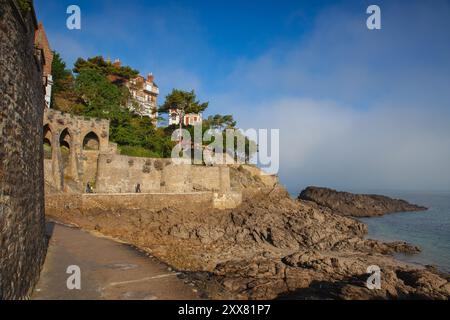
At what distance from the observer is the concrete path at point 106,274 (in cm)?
706

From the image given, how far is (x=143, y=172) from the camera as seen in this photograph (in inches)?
1000

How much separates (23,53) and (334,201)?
149 feet

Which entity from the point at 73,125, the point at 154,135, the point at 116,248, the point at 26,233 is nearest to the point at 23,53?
the point at 26,233

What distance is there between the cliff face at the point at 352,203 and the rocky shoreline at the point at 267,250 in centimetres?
1716

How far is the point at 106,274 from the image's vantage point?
27.6 feet

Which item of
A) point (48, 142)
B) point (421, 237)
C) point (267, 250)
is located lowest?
point (421, 237)

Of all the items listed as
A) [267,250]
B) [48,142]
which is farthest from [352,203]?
[48,142]

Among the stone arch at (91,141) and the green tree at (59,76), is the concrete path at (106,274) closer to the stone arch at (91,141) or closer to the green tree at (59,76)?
the stone arch at (91,141)

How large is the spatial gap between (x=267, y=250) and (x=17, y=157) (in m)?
14.5

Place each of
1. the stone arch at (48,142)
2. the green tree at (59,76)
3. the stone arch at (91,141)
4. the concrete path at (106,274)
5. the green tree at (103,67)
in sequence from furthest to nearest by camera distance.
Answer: the green tree at (103,67) → the green tree at (59,76) → the stone arch at (91,141) → the stone arch at (48,142) → the concrete path at (106,274)

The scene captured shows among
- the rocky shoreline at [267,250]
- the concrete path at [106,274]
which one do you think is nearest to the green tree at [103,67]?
the rocky shoreline at [267,250]

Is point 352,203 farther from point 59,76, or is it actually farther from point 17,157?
point 17,157

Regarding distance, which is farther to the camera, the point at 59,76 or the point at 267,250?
the point at 59,76

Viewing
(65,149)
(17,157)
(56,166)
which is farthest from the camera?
(65,149)
